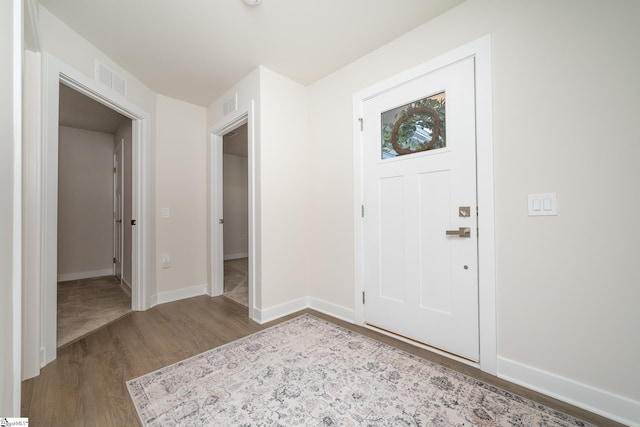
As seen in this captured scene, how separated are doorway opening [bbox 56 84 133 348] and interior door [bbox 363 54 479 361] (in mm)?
3146

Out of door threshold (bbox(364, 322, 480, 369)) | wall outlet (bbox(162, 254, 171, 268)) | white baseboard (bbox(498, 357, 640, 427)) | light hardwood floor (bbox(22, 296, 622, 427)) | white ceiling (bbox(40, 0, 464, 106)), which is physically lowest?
light hardwood floor (bbox(22, 296, 622, 427))

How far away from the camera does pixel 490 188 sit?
5.31ft

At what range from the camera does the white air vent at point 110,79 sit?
87.4 inches

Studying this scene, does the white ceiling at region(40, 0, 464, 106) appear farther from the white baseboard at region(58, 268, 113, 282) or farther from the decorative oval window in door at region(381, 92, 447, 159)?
the white baseboard at region(58, 268, 113, 282)

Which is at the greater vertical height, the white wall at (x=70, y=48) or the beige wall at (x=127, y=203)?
the white wall at (x=70, y=48)

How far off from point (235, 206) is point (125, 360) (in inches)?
181

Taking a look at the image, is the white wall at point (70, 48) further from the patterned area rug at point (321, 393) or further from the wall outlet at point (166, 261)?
the patterned area rug at point (321, 393)

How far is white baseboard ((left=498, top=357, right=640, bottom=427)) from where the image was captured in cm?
121

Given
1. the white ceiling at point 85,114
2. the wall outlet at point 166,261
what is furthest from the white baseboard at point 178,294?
the white ceiling at point 85,114

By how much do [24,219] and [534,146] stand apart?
126 inches

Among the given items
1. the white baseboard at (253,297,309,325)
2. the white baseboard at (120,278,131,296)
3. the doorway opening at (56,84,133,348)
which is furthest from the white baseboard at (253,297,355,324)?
the white baseboard at (120,278,131,296)

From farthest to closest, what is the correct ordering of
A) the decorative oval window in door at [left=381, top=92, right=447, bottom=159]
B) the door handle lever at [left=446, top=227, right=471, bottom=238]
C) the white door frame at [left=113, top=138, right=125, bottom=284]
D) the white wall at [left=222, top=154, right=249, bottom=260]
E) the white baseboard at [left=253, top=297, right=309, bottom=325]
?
the white wall at [left=222, top=154, right=249, bottom=260]
the white door frame at [left=113, top=138, right=125, bottom=284]
the white baseboard at [left=253, top=297, right=309, bottom=325]
the decorative oval window in door at [left=381, top=92, right=447, bottom=159]
the door handle lever at [left=446, top=227, right=471, bottom=238]

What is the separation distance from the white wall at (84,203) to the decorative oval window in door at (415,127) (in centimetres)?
494

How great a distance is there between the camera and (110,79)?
2.33m
